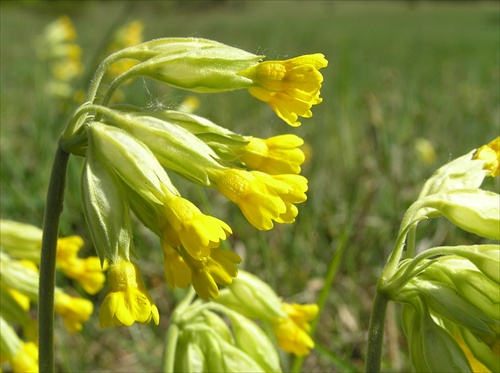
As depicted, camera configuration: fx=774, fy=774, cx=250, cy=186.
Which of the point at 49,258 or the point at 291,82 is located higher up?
the point at 291,82

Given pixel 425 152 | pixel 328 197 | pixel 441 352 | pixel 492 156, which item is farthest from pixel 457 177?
pixel 425 152

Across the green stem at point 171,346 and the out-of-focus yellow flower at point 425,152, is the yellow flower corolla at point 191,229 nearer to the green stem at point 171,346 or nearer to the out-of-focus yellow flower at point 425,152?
the green stem at point 171,346

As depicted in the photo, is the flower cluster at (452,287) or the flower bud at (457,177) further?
the flower bud at (457,177)

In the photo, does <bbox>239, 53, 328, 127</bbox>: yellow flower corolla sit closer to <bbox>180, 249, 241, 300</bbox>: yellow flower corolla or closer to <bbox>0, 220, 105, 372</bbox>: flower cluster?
<bbox>180, 249, 241, 300</bbox>: yellow flower corolla

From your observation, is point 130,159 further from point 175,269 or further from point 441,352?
point 441,352

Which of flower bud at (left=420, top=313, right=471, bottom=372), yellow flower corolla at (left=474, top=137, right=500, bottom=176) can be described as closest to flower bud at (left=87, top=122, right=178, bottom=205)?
flower bud at (left=420, top=313, right=471, bottom=372)

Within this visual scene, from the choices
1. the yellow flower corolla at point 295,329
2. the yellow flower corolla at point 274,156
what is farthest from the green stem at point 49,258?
the yellow flower corolla at point 295,329
